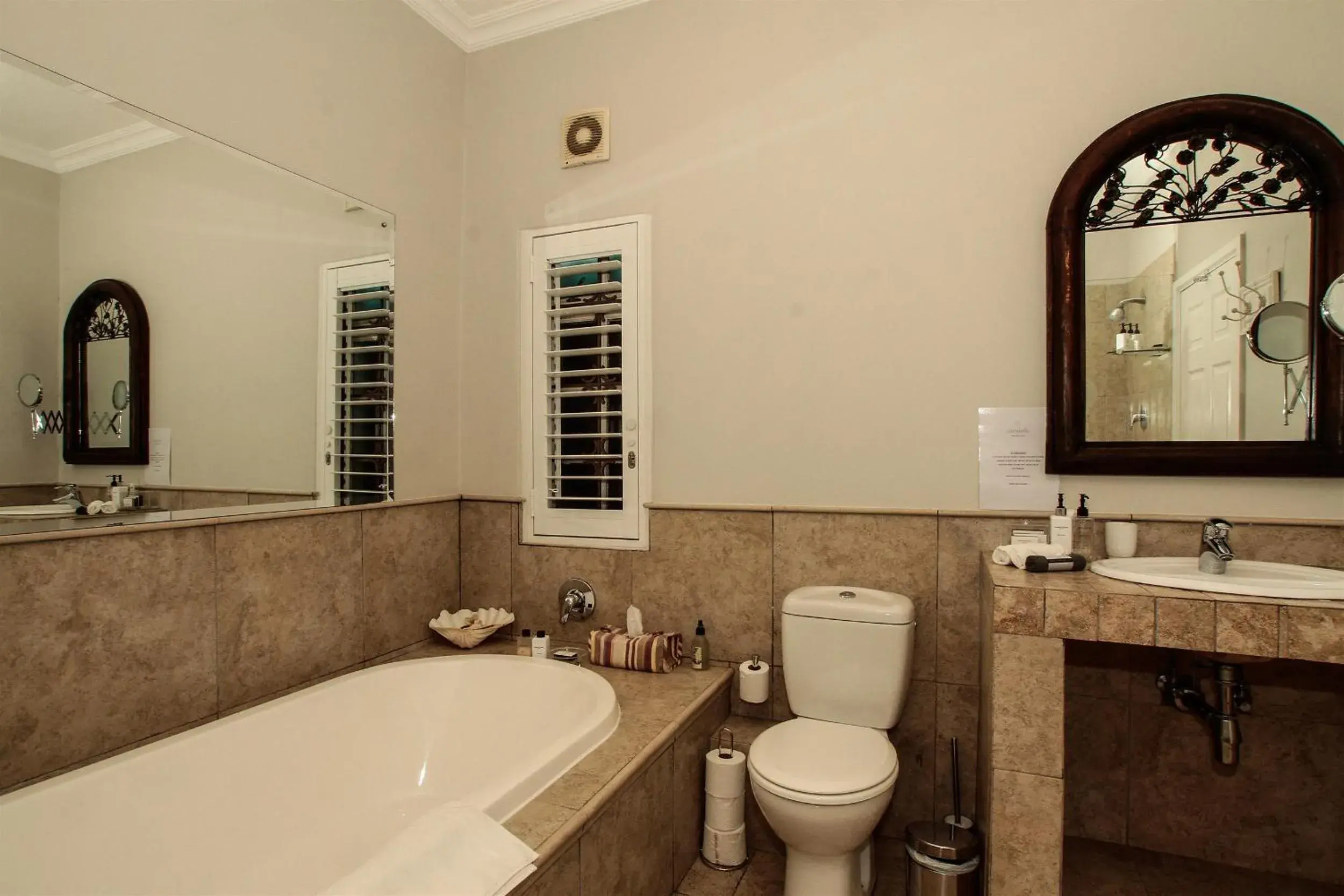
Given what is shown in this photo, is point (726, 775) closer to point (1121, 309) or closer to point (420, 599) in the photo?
point (420, 599)

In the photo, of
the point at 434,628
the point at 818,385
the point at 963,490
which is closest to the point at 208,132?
the point at 434,628

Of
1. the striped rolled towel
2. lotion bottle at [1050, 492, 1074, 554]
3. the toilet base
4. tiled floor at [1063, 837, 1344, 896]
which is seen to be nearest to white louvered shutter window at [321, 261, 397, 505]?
the striped rolled towel

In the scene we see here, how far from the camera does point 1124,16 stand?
1.95 m

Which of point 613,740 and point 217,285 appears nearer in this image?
point 613,740

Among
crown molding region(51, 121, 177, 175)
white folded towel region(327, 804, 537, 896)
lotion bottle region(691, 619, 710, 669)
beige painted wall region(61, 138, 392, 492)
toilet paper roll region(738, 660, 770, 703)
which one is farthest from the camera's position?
lotion bottle region(691, 619, 710, 669)

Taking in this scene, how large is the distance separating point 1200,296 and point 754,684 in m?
1.67

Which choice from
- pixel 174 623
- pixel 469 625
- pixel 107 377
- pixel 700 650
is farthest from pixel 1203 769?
pixel 107 377

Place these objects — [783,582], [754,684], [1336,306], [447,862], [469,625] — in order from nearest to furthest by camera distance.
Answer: [447,862], [1336,306], [754,684], [783,582], [469,625]

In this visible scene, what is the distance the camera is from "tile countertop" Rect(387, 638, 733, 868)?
1.32m

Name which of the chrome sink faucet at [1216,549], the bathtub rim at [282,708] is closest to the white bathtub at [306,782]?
the bathtub rim at [282,708]

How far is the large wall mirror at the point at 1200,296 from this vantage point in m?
1.78

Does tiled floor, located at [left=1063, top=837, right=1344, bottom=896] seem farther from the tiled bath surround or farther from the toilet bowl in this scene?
the toilet bowl

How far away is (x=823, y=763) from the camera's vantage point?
1737mm

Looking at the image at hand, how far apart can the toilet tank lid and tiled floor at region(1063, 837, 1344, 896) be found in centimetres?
80
